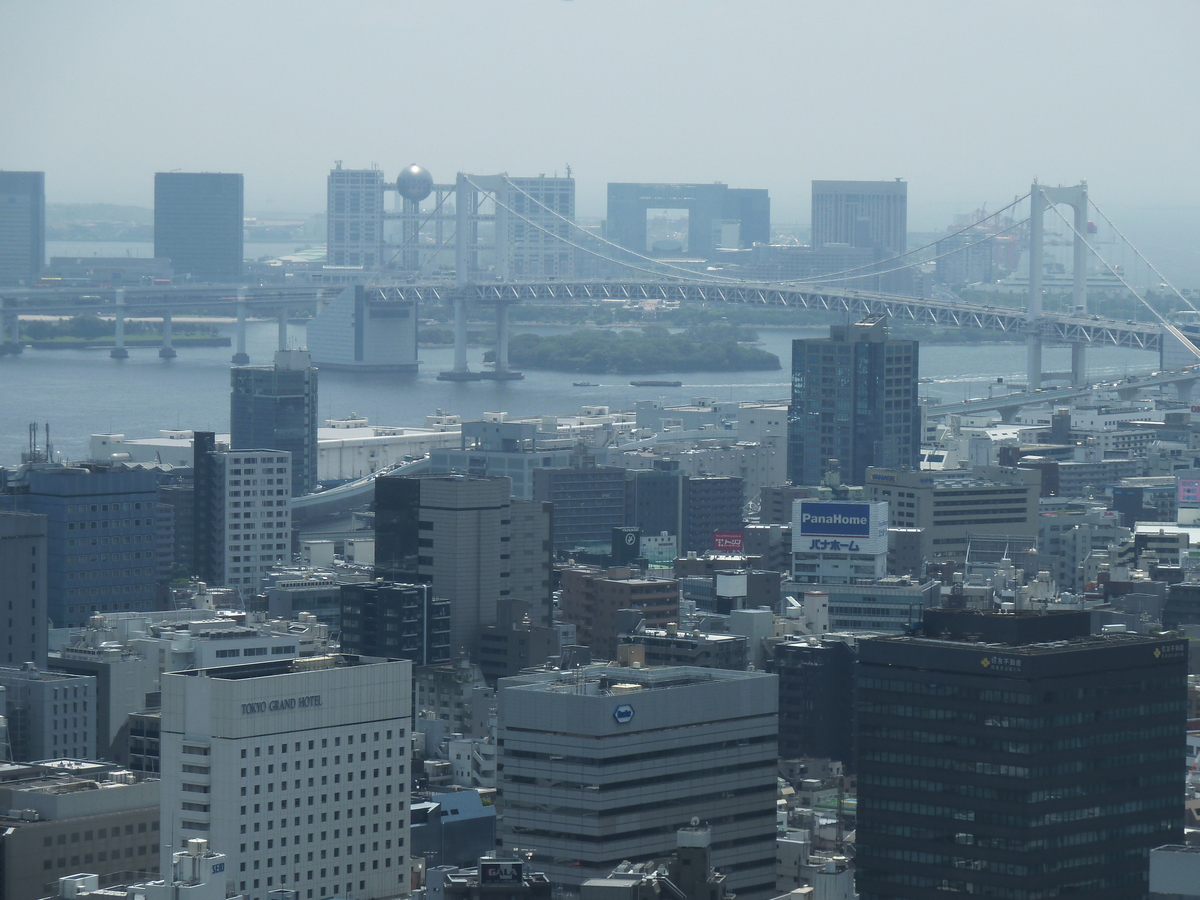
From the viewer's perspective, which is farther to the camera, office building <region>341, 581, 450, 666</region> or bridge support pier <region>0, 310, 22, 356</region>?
bridge support pier <region>0, 310, 22, 356</region>

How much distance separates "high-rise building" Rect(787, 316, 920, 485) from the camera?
74.0 ft

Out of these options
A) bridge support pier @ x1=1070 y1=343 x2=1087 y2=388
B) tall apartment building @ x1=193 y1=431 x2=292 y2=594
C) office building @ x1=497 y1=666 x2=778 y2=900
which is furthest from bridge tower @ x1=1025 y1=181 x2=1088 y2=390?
office building @ x1=497 y1=666 x2=778 y2=900

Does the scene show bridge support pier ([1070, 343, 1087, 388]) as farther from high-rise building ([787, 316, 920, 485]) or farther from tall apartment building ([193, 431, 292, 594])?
A: tall apartment building ([193, 431, 292, 594])

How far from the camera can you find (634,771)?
28.9ft

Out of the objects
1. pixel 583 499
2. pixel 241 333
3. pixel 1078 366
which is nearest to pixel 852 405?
pixel 583 499

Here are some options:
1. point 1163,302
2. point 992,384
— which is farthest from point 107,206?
point 992,384

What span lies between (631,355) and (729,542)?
21974 mm

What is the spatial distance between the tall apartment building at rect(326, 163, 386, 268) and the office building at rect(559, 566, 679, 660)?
34958mm

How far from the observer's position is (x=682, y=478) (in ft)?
66.9

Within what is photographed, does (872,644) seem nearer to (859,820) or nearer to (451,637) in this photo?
(859,820)

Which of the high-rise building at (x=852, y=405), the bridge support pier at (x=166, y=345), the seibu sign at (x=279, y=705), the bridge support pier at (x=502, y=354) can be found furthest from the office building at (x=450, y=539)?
the bridge support pier at (x=166, y=345)

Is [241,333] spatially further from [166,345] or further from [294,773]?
[294,773]

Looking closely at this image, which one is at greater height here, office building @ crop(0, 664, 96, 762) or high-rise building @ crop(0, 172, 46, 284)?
high-rise building @ crop(0, 172, 46, 284)

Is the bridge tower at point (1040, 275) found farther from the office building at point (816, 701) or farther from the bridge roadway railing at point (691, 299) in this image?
the office building at point (816, 701)
